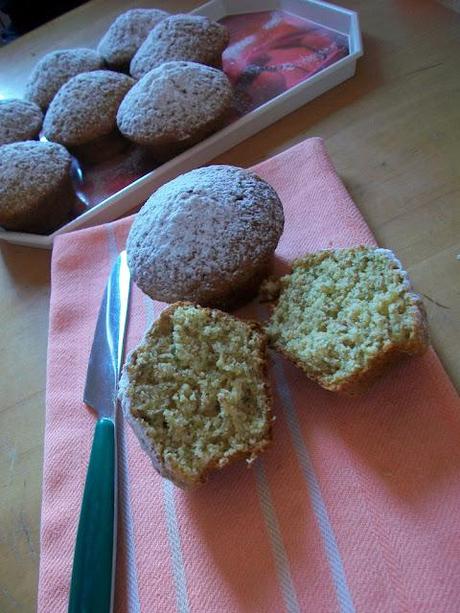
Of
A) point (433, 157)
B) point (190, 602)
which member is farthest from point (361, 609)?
point (433, 157)

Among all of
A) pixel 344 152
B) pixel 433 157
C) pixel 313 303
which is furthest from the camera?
pixel 344 152

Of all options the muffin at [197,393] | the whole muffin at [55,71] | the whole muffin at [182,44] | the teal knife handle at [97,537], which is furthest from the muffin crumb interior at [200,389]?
the whole muffin at [55,71]

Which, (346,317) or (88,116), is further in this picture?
(88,116)

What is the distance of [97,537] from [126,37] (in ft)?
5.41

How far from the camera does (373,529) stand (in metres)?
0.85

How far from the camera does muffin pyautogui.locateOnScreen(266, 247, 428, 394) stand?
91 centimetres

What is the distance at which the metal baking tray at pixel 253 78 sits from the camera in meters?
1.51

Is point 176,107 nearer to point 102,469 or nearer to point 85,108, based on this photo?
point 85,108

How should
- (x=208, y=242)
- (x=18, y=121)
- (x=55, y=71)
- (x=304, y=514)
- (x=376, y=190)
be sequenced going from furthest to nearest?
(x=55, y=71) < (x=18, y=121) < (x=376, y=190) < (x=208, y=242) < (x=304, y=514)

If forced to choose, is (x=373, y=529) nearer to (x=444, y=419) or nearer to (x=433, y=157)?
(x=444, y=419)

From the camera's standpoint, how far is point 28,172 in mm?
1499

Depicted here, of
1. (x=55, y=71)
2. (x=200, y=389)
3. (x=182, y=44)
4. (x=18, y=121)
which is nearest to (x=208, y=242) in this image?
(x=200, y=389)

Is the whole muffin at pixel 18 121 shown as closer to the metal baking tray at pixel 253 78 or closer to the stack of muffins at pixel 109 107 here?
the stack of muffins at pixel 109 107

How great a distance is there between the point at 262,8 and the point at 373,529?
71.2 inches
